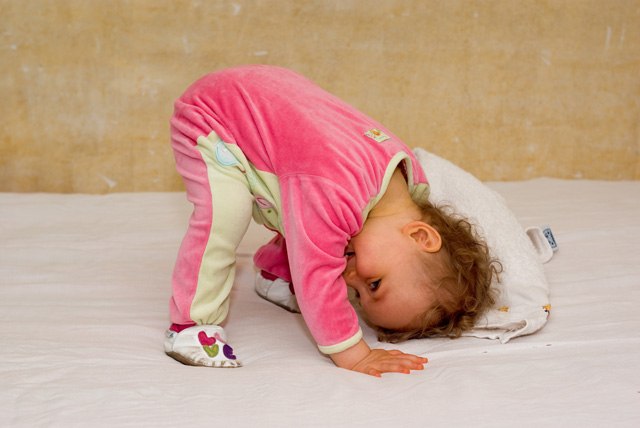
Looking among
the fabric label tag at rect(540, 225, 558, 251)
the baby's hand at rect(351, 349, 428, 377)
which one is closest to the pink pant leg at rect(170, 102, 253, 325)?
the baby's hand at rect(351, 349, 428, 377)

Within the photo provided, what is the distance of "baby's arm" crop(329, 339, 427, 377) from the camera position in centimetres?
96

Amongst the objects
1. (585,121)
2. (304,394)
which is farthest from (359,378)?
(585,121)

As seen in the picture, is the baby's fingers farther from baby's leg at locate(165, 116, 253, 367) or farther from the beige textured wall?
the beige textured wall

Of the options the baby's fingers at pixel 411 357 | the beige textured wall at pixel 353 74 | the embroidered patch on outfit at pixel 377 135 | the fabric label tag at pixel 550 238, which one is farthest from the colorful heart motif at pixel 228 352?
the beige textured wall at pixel 353 74

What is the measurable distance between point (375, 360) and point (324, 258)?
0.17 meters

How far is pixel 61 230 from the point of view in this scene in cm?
163

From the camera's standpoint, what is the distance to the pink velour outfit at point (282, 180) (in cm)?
100

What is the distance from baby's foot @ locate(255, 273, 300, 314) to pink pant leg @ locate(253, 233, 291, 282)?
0.05 feet

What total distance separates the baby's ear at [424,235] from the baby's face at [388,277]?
0.02 m

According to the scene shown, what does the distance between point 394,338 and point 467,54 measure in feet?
4.62

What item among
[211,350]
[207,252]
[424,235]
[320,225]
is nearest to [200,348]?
[211,350]

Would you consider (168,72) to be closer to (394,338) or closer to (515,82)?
(515,82)

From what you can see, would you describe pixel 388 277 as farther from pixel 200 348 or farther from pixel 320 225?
pixel 200 348

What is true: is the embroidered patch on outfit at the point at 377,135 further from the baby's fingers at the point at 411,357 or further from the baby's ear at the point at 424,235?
the baby's fingers at the point at 411,357
